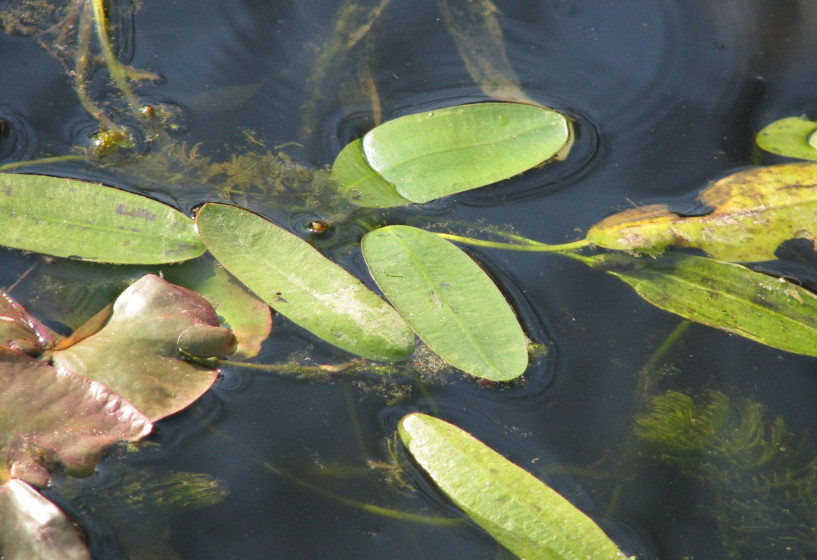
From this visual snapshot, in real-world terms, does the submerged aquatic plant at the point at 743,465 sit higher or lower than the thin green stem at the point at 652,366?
lower

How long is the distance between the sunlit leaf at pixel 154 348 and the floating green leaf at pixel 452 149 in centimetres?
51

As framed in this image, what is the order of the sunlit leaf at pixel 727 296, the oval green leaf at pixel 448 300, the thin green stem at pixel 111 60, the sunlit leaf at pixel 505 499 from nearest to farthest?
the sunlit leaf at pixel 505 499
the oval green leaf at pixel 448 300
the sunlit leaf at pixel 727 296
the thin green stem at pixel 111 60

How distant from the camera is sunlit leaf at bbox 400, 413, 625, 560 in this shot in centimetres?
124

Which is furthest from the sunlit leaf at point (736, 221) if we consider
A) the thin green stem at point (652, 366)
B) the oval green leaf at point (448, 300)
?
the oval green leaf at point (448, 300)

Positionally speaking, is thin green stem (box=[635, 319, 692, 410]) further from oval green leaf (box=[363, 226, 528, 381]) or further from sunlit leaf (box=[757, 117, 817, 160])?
sunlit leaf (box=[757, 117, 817, 160])

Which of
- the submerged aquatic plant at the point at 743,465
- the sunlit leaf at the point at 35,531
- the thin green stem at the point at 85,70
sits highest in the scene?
the thin green stem at the point at 85,70

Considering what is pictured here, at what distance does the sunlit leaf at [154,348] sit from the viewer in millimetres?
1297

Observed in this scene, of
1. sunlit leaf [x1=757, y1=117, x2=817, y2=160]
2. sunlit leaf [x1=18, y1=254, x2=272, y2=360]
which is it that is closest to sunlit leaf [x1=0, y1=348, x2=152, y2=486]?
sunlit leaf [x1=18, y1=254, x2=272, y2=360]

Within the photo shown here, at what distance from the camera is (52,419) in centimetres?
123

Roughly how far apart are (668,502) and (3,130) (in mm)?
1840

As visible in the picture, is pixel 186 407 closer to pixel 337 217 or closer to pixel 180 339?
pixel 180 339

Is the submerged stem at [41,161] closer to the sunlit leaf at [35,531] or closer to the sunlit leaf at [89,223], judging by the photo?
the sunlit leaf at [89,223]

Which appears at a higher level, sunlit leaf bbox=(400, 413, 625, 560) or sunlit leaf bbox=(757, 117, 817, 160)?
sunlit leaf bbox=(757, 117, 817, 160)

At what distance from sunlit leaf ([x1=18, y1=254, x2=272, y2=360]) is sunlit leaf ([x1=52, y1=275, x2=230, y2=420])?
1.8 inches
